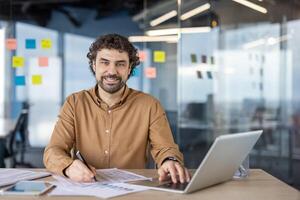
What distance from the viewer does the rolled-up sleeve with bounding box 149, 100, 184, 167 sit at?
1.86 metres

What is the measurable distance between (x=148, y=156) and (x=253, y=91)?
11.9 ft

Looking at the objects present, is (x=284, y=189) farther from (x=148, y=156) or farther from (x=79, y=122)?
(x=79, y=122)

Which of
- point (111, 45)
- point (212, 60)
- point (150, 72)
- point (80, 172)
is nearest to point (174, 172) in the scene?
point (80, 172)

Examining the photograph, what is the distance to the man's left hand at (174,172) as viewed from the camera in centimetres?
154

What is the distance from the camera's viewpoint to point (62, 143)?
191 cm

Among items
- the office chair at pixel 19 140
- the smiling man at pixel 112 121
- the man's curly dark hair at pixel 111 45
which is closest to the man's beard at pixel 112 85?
the smiling man at pixel 112 121

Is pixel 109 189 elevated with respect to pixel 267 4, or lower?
lower

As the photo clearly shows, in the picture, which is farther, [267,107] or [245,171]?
[267,107]

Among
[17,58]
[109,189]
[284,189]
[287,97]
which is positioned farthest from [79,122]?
[287,97]

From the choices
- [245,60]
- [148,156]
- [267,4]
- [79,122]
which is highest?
[267,4]

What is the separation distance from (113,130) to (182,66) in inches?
134

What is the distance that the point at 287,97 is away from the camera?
17.6ft

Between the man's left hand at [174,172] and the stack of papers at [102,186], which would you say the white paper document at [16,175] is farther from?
the man's left hand at [174,172]

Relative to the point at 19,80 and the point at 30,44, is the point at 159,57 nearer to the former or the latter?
the point at 30,44
